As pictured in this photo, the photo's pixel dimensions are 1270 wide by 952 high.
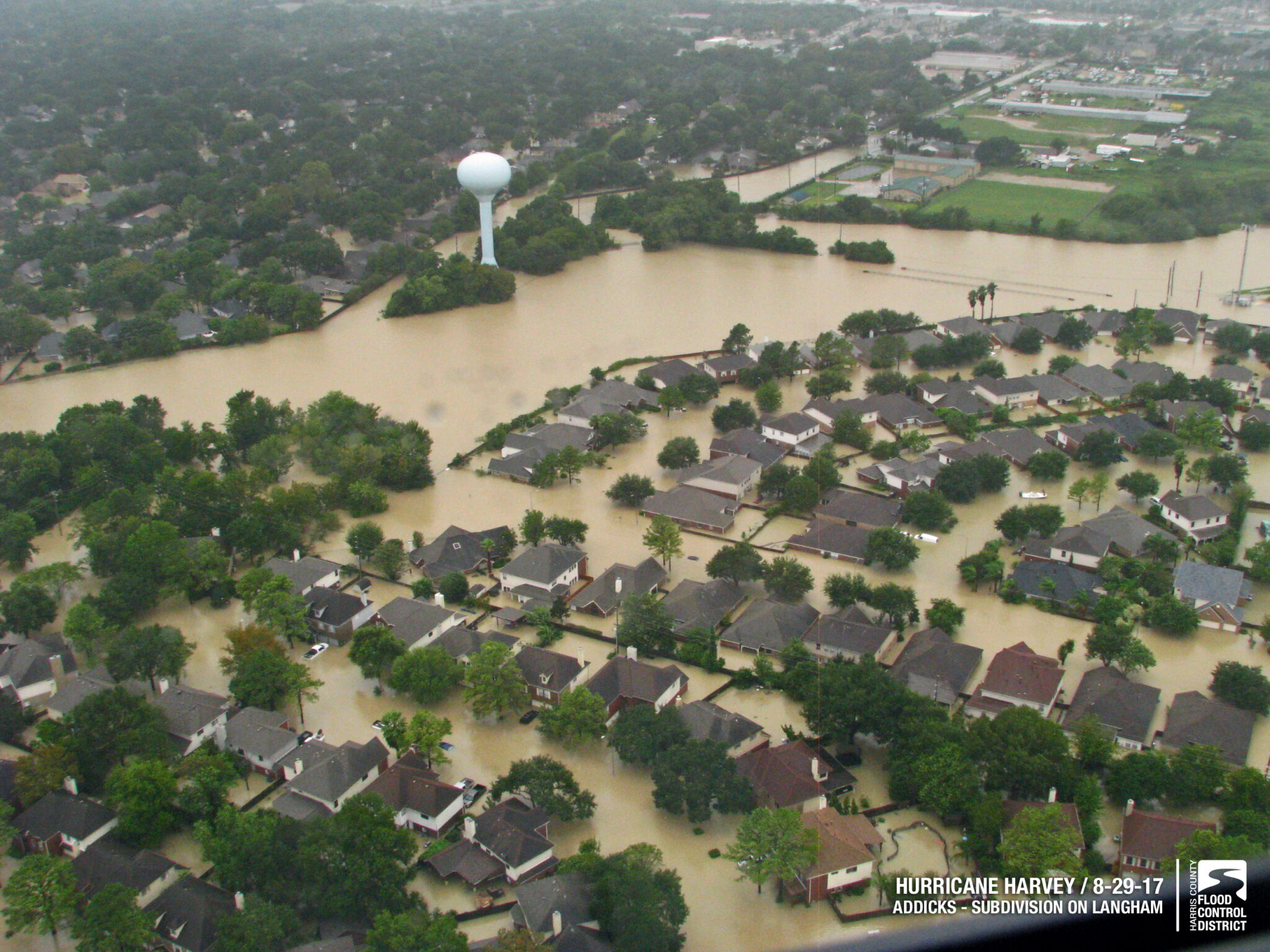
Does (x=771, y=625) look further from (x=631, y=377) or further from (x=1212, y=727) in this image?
(x=631, y=377)

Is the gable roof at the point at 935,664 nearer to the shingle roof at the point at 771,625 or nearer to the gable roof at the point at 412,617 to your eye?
the shingle roof at the point at 771,625

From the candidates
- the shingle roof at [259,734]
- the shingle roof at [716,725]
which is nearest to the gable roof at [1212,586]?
the shingle roof at [716,725]

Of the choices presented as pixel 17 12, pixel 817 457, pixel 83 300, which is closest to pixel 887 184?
pixel 817 457

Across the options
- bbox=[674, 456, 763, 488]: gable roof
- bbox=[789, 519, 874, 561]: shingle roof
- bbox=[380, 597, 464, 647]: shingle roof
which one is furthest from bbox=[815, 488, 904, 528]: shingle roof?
bbox=[380, 597, 464, 647]: shingle roof

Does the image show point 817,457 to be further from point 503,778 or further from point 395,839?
point 395,839

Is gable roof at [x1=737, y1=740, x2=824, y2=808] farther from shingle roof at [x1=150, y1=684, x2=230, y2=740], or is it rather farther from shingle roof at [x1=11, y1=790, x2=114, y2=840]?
shingle roof at [x1=11, y1=790, x2=114, y2=840]
